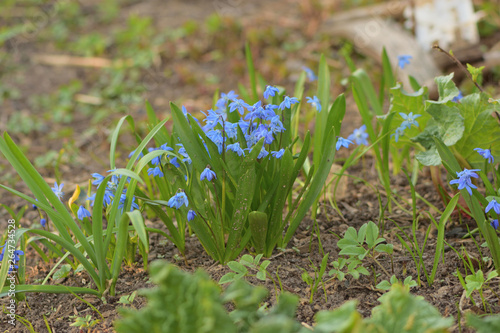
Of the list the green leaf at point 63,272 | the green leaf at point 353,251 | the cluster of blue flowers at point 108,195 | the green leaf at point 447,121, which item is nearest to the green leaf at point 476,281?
the green leaf at point 353,251

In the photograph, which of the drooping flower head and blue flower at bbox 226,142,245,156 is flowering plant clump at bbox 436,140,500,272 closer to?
blue flower at bbox 226,142,245,156

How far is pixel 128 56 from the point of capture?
5.14m

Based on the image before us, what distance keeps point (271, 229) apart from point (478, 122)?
3.25 ft

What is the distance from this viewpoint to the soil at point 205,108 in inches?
77.7

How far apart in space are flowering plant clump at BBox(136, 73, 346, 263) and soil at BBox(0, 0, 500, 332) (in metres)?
0.16

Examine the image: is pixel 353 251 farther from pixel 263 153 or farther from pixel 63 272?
pixel 63 272

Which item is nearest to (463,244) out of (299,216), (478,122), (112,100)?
(478,122)

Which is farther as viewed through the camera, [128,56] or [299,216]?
[128,56]

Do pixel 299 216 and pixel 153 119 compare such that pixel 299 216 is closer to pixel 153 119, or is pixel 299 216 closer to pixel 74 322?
pixel 153 119

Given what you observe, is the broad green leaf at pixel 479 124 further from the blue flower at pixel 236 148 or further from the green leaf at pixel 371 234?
the blue flower at pixel 236 148

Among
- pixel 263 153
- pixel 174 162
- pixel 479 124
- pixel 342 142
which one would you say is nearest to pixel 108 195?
pixel 174 162

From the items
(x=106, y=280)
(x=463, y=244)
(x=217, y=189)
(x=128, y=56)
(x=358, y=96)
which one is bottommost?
(x=463, y=244)

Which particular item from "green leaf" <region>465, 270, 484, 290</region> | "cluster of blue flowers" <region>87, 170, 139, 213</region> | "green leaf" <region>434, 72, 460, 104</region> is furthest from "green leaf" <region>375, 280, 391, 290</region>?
"cluster of blue flowers" <region>87, 170, 139, 213</region>

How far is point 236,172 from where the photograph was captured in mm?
2012
